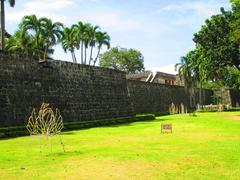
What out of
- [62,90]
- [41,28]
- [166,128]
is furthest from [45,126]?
[41,28]

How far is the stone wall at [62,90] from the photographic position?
63.6 ft

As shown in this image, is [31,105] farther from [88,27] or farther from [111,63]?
[111,63]

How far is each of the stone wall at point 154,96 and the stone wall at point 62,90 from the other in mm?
5342

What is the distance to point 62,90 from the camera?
2347cm

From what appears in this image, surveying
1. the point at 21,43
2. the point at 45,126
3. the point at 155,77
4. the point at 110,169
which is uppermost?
the point at 21,43

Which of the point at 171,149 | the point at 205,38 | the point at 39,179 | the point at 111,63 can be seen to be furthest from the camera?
the point at 111,63

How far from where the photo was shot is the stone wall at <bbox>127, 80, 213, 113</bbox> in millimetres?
37000

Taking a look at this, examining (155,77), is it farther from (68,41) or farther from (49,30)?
(49,30)

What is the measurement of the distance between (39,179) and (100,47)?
43.5 m

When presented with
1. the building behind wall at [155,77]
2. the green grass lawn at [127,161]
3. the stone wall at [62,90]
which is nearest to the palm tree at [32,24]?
the stone wall at [62,90]

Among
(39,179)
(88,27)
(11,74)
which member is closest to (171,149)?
(39,179)

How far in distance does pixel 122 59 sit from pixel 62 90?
53.8 m

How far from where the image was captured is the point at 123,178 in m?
7.79

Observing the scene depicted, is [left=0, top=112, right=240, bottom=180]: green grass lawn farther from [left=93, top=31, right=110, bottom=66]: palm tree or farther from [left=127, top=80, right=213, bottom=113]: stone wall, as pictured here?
[left=93, top=31, right=110, bottom=66]: palm tree
